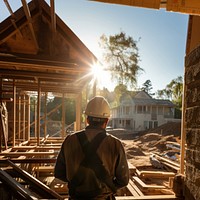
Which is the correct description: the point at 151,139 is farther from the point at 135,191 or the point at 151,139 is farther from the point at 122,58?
the point at 135,191

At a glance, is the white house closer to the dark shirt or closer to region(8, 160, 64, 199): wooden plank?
region(8, 160, 64, 199): wooden plank

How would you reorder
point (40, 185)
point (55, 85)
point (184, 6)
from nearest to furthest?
point (184, 6) → point (40, 185) → point (55, 85)

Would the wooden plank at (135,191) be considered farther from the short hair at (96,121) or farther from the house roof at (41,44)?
the house roof at (41,44)

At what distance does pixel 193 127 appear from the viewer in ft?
7.39

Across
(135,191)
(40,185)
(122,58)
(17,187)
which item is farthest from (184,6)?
(122,58)

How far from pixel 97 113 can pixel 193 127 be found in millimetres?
1150

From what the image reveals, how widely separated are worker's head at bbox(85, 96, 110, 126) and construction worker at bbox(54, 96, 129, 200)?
0.02 meters

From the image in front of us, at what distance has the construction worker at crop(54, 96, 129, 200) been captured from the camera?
200 cm

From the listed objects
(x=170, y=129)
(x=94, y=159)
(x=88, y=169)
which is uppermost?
(x=94, y=159)

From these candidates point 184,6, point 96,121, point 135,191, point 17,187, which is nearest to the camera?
point 184,6

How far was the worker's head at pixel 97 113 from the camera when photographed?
2.19m

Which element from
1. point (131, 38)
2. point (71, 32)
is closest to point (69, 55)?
point (71, 32)

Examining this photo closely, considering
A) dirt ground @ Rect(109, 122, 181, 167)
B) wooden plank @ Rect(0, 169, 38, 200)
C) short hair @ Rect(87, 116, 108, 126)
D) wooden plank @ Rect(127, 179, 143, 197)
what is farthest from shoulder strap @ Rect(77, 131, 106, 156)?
dirt ground @ Rect(109, 122, 181, 167)

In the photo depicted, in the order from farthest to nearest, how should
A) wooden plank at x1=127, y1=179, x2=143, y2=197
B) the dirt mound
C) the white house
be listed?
the white house < the dirt mound < wooden plank at x1=127, y1=179, x2=143, y2=197
